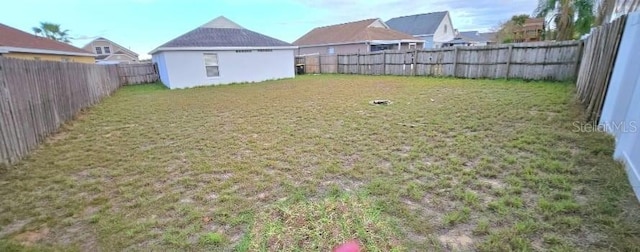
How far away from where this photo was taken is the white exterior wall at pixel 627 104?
8.61 feet

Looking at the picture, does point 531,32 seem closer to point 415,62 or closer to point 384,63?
point 415,62

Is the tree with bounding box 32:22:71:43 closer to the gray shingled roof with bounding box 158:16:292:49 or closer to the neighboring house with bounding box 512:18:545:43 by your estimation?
the gray shingled roof with bounding box 158:16:292:49

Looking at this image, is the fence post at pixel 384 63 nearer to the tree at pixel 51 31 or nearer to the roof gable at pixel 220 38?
the roof gable at pixel 220 38

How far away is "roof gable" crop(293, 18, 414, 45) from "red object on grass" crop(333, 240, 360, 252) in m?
19.9

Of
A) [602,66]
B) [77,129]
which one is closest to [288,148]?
[77,129]

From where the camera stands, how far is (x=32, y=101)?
460 centimetres

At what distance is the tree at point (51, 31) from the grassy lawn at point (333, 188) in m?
41.5

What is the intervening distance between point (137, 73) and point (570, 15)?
73.6 ft

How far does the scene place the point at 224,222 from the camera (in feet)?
7.90

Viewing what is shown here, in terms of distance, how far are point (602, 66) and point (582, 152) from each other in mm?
2377

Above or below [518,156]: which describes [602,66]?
above

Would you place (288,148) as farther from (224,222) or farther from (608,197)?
(608,197)

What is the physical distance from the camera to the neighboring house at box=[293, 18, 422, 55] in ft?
68.8

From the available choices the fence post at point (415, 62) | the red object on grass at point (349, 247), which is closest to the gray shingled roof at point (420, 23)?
the fence post at point (415, 62)
